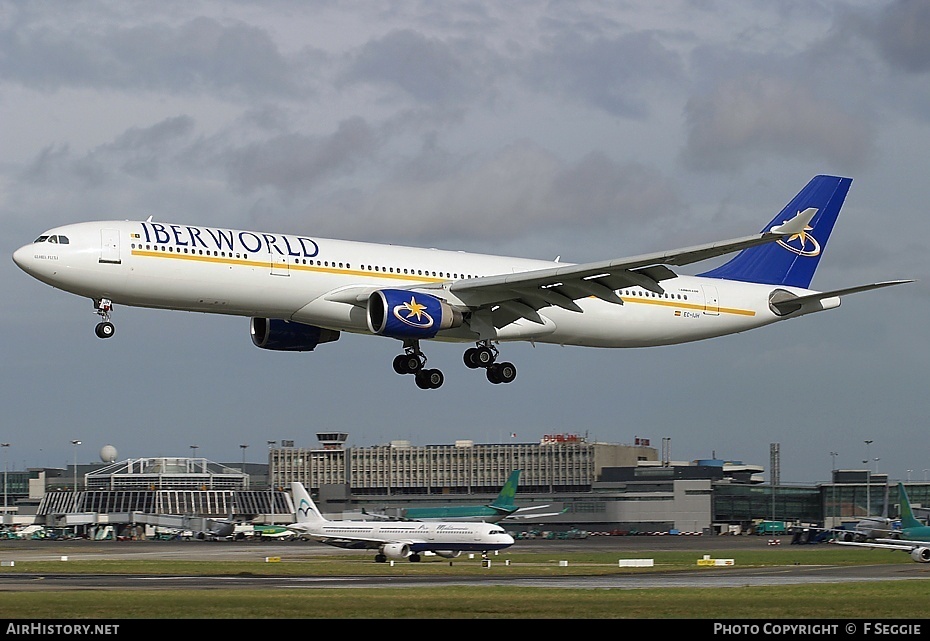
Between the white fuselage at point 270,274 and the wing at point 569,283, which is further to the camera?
the wing at point 569,283

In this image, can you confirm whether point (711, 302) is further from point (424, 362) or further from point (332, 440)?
point (332, 440)

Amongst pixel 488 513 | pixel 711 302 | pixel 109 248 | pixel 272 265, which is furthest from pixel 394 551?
pixel 109 248

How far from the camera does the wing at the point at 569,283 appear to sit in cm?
4506

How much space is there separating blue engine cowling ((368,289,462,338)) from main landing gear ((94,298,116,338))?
9.43 meters

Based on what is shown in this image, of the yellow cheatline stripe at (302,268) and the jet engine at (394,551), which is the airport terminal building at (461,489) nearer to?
the jet engine at (394,551)

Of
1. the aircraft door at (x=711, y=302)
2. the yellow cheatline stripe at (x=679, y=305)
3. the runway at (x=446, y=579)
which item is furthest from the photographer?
the aircraft door at (x=711, y=302)

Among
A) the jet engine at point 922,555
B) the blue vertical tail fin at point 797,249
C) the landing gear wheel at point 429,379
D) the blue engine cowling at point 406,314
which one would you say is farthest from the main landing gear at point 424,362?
the jet engine at point 922,555

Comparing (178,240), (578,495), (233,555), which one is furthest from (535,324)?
(578,495)

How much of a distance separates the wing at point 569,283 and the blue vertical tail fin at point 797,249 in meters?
10.2

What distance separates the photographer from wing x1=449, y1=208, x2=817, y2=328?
45.1m

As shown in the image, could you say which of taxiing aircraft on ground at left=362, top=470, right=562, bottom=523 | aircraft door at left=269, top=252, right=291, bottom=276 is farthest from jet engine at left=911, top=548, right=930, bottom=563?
taxiing aircraft on ground at left=362, top=470, right=562, bottom=523

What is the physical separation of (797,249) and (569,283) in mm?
15849
